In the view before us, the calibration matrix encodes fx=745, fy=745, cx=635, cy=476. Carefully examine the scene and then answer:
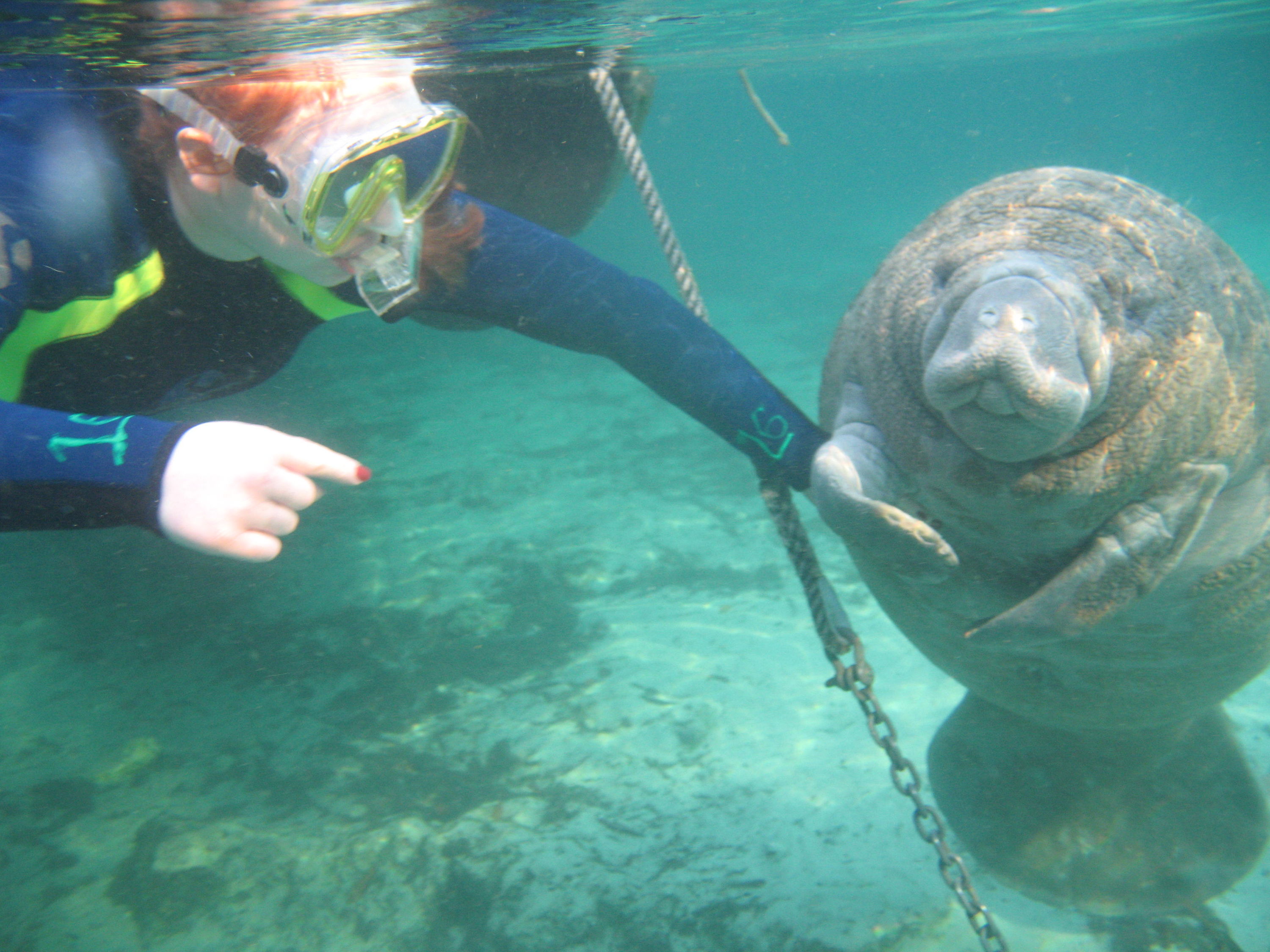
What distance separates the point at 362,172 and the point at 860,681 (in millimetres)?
2043

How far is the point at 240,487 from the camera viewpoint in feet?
4.39

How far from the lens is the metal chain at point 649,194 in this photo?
3.09 metres

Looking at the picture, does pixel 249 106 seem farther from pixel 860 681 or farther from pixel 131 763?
pixel 131 763

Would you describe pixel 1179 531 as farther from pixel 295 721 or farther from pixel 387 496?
pixel 387 496

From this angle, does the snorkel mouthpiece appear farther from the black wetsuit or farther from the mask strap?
the black wetsuit

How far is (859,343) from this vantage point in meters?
2.42

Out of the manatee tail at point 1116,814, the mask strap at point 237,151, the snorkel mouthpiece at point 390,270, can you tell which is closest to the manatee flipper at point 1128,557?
the manatee tail at point 1116,814

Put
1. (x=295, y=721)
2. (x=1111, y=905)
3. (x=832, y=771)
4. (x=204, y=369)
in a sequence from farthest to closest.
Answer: (x=295, y=721), (x=832, y=771), (x=1111, y=905), (x=204, y=369)

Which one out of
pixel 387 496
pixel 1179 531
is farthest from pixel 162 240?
pixel 387 496

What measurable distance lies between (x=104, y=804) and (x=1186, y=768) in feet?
16.9

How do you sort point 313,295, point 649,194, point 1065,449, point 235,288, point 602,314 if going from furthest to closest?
point 649,194 < point 602,314 < point 313,295 < point 235,288 < point 1065,449

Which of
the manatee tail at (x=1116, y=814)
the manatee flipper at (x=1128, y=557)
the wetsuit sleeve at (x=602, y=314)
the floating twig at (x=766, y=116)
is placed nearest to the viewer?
the manatee flipper at (x=1128, y=557)

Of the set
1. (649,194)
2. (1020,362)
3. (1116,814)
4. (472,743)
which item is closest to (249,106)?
(649,194)

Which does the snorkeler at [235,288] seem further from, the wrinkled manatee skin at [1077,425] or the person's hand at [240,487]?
the wrinkled manatee skin at [1077,425]
